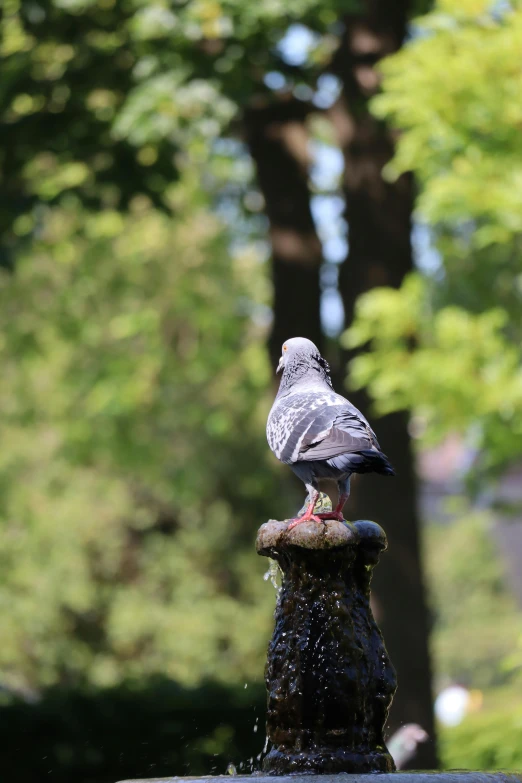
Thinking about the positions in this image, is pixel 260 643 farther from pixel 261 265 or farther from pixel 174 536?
pixel 261 265

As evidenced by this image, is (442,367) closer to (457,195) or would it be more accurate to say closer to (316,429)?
(457,195)

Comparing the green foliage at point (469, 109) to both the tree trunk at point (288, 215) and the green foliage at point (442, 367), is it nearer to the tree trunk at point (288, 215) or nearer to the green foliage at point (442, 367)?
the green foliage at point (442, 367)

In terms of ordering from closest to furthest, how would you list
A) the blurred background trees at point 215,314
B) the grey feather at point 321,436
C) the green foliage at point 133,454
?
the grey feather at point 321,436 → the blurred background trees at point 215,314 → the green foliage at point 133,454

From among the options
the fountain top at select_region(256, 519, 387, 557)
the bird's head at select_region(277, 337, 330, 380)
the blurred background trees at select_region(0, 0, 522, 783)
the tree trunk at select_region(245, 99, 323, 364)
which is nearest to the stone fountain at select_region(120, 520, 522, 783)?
the fountain top at select_region(256, 519, 387, 557)

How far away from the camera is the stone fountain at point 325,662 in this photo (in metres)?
5.61

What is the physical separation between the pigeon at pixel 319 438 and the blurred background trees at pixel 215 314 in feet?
9.02

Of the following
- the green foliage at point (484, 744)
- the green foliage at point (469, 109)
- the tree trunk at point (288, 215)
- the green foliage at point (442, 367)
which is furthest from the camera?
the tree trunk at point (288, 215)

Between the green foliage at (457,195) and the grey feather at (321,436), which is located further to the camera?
the green foliage at (457,195)

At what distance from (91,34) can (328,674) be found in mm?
9217

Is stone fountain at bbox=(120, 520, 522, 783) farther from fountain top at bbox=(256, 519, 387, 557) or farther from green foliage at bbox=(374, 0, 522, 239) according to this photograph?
green foliage at bbox=(374, 0, 522, 239)

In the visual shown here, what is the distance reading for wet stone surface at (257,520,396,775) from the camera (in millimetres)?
5609

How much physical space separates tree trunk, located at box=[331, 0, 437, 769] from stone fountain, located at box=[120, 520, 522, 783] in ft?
20.1

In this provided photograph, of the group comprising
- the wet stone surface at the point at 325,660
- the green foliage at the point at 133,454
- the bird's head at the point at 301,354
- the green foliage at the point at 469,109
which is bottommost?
the green foliage at the point at 133,454

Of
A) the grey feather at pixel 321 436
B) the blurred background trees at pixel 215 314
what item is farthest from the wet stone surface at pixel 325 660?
the blurred background trees at pixel 215 314
